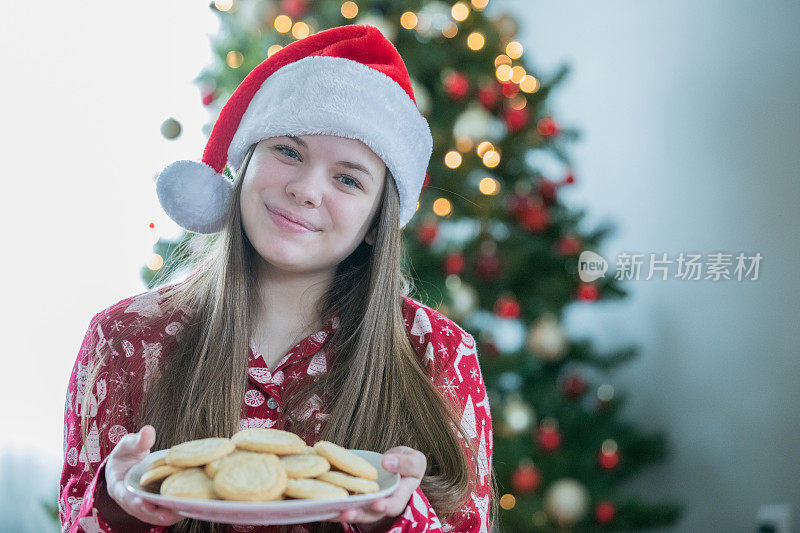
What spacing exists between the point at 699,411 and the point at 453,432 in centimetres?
197

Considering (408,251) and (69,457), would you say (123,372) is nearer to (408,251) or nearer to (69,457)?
(69,457)

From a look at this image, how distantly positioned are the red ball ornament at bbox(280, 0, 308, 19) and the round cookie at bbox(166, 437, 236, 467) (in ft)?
5.08

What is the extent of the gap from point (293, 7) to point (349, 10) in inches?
6.2

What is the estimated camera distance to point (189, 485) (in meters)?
0.83

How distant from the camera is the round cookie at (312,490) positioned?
2.69 ft

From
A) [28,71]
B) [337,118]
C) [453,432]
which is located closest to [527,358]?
[453,432]

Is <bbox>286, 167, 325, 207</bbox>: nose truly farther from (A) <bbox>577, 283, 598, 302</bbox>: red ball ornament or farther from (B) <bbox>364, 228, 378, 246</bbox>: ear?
(A) <bbox>577, 283, 598, 302</bbox>: red ball ornament

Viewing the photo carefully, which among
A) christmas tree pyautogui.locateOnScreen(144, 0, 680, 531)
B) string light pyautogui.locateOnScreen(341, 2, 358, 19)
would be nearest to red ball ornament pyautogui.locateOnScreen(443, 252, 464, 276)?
christmas tree pyautogui.locateOnScreen(144, 0, 680, 531)

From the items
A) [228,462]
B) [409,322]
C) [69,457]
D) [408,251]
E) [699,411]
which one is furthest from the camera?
[699,411]

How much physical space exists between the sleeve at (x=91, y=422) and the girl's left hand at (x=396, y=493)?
0.45 metres

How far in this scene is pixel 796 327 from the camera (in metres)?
2.70

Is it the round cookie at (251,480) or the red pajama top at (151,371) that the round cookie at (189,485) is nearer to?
the round cookie at (251,480)

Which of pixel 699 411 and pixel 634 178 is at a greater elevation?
pixel 634 178

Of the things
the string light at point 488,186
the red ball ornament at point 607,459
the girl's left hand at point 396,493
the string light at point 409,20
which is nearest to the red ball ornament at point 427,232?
the string light at point 488,186
